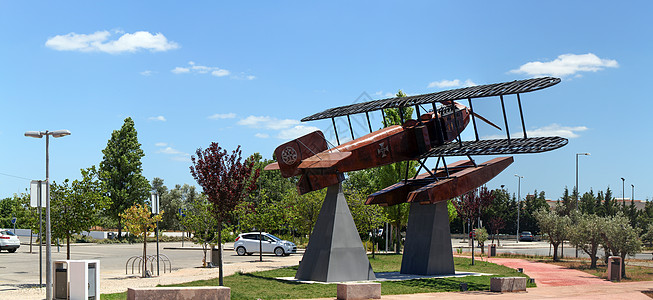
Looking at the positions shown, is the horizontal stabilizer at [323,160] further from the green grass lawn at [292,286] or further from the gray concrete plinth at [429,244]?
the gray concrete plinth at [429,244]

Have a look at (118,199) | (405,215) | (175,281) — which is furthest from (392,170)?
(118,199)

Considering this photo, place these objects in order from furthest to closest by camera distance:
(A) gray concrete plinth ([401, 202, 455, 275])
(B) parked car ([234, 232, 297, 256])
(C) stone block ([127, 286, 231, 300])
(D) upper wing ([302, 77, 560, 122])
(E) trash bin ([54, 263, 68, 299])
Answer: (B) parked car ([234, 232, 297, 256]) < (A) gray concrete plinth ([401, 202, 455, 275]) < (D) upper wing ([302, 77, 560, 122]) < (E) trash bin ([54, 263, 68, 299]) < (C) stone block ([127, 286, 231, 300])

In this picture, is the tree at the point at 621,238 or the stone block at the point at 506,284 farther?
the tree at the point at 621,238

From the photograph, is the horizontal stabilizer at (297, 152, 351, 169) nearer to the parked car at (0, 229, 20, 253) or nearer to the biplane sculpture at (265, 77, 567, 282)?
the biplane sculpture at (265, 77, 567, 282)

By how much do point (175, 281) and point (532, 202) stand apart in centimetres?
7084

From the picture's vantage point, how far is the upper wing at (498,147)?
21875 millimetres

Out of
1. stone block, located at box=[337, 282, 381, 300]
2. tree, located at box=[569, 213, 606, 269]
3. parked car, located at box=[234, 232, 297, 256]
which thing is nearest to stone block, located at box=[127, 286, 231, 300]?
stone block, located at box=[337, 282, 381, 300]

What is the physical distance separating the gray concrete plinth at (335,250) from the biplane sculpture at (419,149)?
991mm

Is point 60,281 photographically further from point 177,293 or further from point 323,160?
point 323,160

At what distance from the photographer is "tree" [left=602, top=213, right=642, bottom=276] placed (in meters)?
30.2

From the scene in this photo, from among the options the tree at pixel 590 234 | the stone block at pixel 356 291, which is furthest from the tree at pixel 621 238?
the stone block at pixel 356 291

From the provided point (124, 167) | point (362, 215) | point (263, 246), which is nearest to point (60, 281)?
point (362, 215)

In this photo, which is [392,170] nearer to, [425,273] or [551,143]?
[425,273]

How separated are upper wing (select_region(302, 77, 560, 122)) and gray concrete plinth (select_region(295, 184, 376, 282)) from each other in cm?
411
